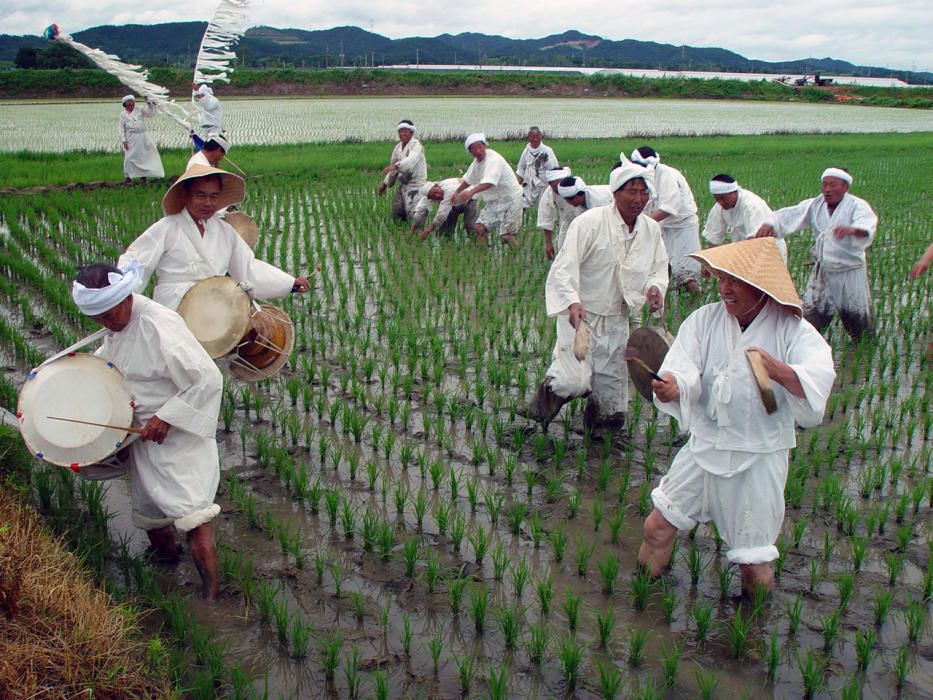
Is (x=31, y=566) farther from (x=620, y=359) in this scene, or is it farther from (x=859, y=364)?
(x=859, y=364)

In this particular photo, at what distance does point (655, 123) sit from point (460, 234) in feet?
67.3

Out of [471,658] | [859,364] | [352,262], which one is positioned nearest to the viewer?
[471,658]

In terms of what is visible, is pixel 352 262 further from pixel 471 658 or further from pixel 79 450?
pixel 471 658

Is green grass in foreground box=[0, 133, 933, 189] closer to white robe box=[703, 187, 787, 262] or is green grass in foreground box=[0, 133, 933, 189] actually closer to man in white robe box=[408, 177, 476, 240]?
man in white robe box=[408, 177, 476, 240]

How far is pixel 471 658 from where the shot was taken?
2967 millimetres

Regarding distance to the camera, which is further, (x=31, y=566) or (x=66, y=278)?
(x=66, y=278)

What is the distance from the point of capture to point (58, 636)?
253 centimetres

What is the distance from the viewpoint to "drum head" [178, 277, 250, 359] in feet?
13.3

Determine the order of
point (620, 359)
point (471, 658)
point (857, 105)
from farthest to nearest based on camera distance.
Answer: point (857, 105)
point (620, 359)
point (471, 658)

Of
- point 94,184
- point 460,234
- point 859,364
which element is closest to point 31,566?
point 859,364

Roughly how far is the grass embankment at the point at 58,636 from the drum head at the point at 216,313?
134cm

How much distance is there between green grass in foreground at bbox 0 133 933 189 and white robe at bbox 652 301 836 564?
1130 centimetres

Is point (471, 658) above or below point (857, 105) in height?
below

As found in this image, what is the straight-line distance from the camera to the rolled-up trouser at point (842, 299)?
645 centimetres
